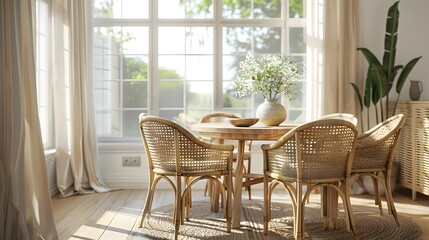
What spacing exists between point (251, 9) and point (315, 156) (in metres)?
2.82

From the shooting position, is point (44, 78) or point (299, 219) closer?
point (299, 219)

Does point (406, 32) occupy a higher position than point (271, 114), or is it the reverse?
point (406, 32)

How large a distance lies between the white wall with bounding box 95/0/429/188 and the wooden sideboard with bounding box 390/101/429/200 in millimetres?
612

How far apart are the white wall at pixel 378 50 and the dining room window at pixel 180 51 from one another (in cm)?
23

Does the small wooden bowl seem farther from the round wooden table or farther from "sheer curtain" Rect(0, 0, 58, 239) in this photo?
"sheer curtain" Rect(0, 0, 58, 239)

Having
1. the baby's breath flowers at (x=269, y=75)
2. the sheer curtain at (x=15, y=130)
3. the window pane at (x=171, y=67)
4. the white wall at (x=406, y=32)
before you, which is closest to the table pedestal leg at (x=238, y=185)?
the baby's breath flowers at (x=269, y=75)

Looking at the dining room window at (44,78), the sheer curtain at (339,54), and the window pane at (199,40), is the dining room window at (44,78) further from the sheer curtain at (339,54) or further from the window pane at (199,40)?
the sheer curtain at (339,54)

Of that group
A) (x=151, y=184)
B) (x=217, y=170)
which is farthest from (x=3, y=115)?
(x=217, y=170)

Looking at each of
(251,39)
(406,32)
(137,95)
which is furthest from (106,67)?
(406,32)

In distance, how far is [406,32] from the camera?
5.30 m

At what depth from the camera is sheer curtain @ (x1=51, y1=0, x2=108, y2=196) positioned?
4.73 metres

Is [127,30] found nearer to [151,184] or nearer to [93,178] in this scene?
[93,178]

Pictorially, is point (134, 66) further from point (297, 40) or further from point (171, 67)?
point (297, 40)

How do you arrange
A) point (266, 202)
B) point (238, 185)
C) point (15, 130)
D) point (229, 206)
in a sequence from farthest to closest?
point (238, 185), point (229, 206), point (266, 202), point (15, 130)
